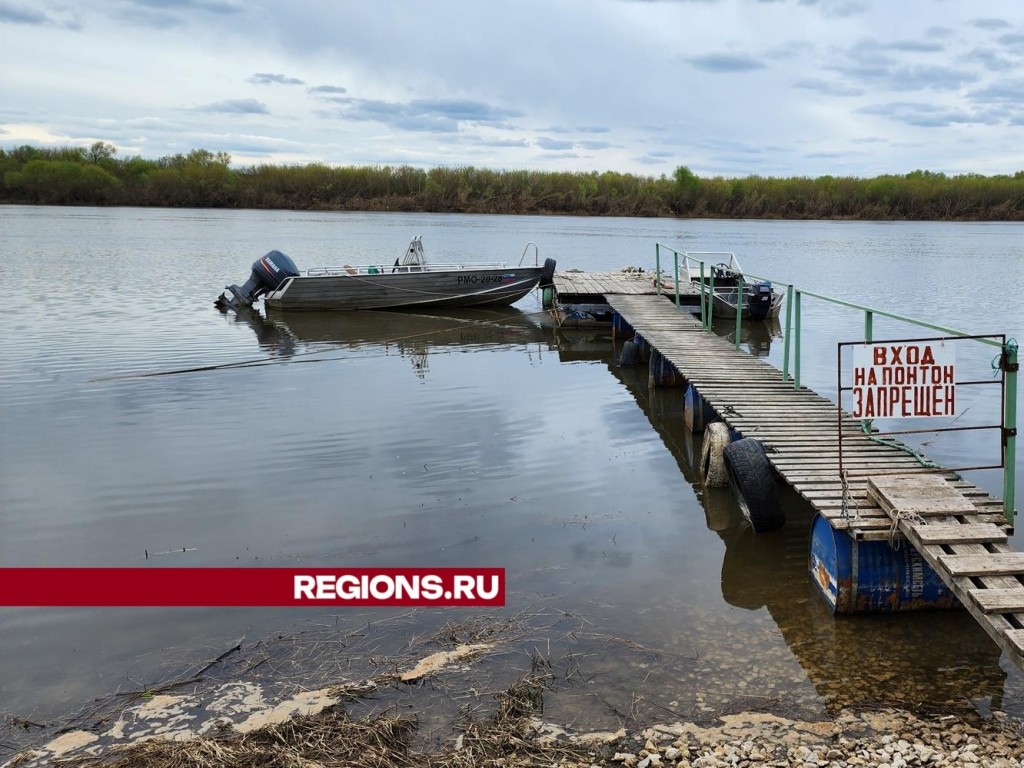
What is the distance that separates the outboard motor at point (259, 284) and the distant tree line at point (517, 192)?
56.6 m

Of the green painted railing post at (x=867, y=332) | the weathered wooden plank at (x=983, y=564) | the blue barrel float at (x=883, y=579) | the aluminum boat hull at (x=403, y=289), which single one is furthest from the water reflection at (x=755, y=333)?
the weathered wooden plank at (x=983, y=564)

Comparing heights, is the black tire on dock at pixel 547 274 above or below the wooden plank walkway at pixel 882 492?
above

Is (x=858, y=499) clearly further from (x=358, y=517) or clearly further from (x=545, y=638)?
(x=358, y=517)

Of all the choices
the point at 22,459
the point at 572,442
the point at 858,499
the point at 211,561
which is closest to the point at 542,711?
the point at 858,499

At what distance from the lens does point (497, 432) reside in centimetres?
1087

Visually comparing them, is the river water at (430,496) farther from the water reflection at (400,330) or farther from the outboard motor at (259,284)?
the outboard motor at (259,284)

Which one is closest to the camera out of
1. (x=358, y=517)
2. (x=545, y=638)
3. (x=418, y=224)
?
(x=545, y=638)

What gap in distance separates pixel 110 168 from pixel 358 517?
304ft

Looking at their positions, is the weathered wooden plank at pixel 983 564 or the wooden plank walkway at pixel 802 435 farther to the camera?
the wooden plank walkway at pixel 802 435

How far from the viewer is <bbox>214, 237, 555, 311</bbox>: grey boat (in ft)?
70.8

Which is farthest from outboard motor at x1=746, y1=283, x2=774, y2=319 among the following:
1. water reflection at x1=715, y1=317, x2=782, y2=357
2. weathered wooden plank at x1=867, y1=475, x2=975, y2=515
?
weathered wooden plank at x1=867, y1=475, x2=975, y2=515

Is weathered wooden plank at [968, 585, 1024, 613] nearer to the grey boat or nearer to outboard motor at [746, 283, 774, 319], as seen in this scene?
outboard motor at [746, 283, 774, 319]

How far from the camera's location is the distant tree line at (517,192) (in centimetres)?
7312

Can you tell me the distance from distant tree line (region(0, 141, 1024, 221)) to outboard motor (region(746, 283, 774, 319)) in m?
57.0
